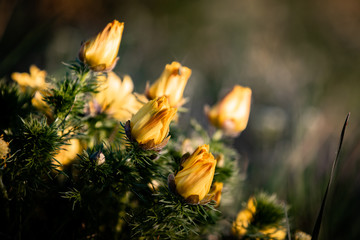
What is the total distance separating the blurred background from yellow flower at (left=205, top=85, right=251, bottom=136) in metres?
0.33

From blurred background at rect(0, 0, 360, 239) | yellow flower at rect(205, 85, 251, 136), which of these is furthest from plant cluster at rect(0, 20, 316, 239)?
blurred background at rect(0, 0, 360, 239)

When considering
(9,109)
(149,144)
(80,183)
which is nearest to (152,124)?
(149,144)

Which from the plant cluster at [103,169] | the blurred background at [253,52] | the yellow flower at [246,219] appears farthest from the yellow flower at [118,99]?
the blurred background at [253,52]

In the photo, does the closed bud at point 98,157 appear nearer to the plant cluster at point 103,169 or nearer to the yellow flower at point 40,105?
the plant cluster at point 103,169

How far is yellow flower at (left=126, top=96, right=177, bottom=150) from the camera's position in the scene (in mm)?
362

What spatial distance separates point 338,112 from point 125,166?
2223mm

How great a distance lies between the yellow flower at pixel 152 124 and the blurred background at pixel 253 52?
60 centimetres

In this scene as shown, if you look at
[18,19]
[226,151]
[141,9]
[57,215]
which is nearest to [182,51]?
[141,9]

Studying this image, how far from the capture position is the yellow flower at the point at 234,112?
2.00 ft

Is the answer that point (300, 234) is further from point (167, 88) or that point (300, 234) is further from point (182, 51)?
point (182, 51)

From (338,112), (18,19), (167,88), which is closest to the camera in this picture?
(167,88)

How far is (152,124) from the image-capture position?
36 centimetres

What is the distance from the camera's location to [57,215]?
46cm

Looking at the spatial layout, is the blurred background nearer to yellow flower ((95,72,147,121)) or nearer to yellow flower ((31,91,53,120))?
yellow flower ((95,72,147,121))
